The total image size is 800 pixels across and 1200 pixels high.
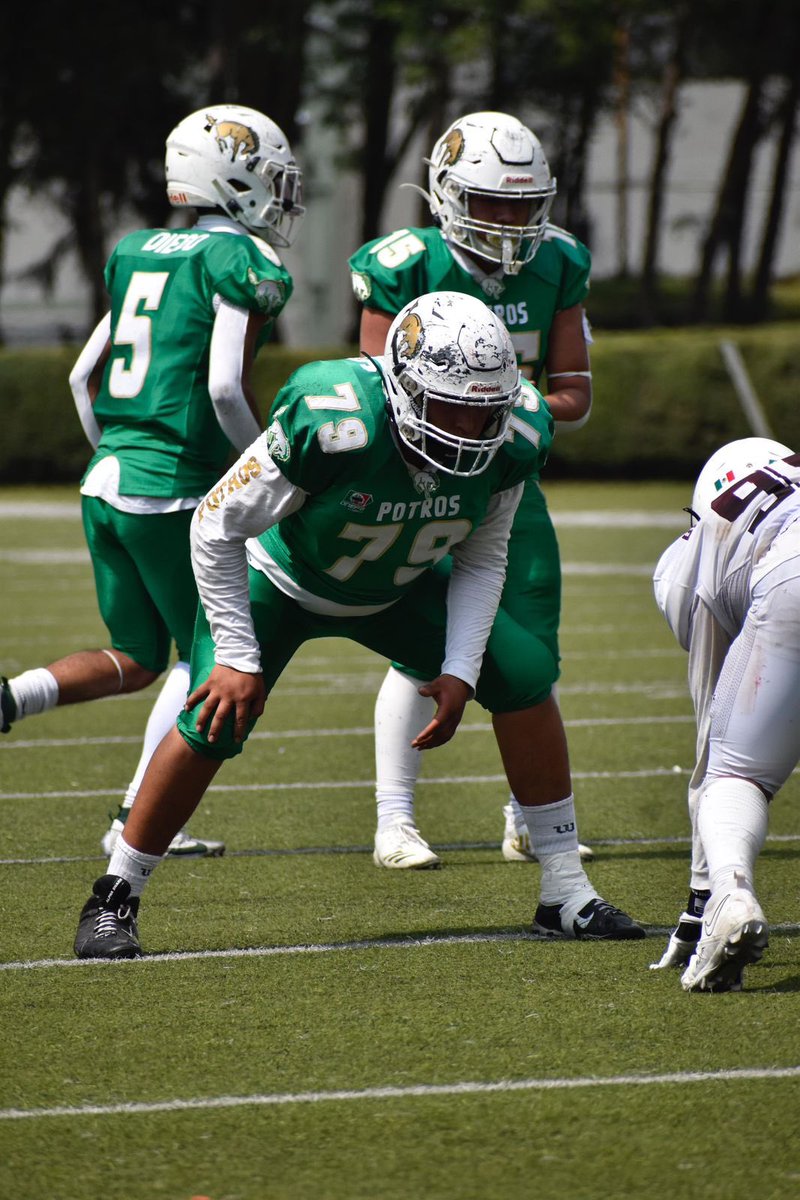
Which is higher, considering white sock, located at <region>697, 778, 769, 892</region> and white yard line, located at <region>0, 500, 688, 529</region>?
white sock, located at <region>697, 778, 769, 892</region>

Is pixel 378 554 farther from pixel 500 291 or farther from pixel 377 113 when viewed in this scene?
pixel 377 113

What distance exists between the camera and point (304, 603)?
389 centimetres

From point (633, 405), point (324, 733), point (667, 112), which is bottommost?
point (633, 405)

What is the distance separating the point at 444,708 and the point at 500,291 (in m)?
1.67

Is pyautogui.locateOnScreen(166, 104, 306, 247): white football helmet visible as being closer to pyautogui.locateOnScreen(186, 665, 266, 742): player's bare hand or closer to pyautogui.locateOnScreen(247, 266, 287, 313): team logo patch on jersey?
pyautogui.locateOnScreen(247, 266, 287, 313): team logo patch on jersey

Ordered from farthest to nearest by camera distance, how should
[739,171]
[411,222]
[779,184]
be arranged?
[411,222] → [779,184] → [739,171]

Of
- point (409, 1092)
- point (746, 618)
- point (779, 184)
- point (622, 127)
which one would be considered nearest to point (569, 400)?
point (746, 618)

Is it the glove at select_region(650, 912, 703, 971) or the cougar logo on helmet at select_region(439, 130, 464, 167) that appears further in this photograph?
the cougar logo on helmet at select_region(439, 130, 464, 167)

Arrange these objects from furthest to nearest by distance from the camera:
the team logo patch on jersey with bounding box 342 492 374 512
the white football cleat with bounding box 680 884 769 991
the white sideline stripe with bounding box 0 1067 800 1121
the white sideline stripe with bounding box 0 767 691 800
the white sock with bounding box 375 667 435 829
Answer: the white sideline stripe with bounding box 0 767 691 800, the white sock with bounding box 375 667 435 829, the team logo patch on jersey with bounding box 342 492 374 512, the white football cleat with bounding box 680 884 769 991, the white sideline stripe with bounding box 0 1067 800 1121

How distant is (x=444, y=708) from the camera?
370 cm

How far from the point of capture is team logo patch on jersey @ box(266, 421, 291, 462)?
3.54 meters

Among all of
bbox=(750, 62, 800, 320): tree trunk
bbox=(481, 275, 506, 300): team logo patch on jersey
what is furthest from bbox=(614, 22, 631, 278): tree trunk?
bbox=(481, 275, 506, 300): team logo patch on jersey

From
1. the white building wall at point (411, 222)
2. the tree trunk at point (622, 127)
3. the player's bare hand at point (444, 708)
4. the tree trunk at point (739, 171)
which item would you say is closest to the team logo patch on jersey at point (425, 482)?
the player's bare hand at point (444, 708)

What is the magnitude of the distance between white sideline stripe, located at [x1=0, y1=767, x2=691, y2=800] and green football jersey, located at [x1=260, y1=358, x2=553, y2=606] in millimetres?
2215
